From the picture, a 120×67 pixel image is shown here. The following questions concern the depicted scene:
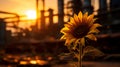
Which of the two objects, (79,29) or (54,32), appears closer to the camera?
(79,29)

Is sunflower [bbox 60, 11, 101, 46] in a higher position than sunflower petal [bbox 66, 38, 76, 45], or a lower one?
higher

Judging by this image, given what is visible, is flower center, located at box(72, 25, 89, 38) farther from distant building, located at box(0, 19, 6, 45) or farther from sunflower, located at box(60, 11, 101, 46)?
distant building, located at box(0, 19, 6, 45)

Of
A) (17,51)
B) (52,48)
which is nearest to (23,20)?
(17,51)

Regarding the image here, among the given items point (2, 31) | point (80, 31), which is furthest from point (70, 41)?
point (2, 31)

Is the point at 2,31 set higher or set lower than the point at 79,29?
lower

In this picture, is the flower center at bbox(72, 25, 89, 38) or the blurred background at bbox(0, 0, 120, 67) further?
the blurred background at bbox(0, 0, 120, 67)

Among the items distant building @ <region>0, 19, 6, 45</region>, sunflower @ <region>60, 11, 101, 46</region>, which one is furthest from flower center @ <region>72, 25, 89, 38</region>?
distant building @ <region>0, 19, 6, 45</region>

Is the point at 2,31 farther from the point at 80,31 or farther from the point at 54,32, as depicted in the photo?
the point at 80,31

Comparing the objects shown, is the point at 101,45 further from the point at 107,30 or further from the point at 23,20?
the point at 23,20
